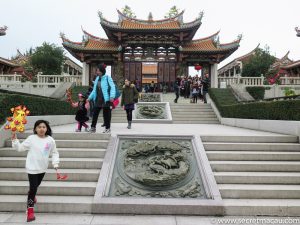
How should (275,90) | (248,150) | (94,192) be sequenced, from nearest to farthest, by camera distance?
(94,192)
(248,150)
(275,90)

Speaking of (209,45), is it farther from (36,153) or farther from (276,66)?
(36,153)

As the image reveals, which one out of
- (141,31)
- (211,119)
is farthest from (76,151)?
(141,31)

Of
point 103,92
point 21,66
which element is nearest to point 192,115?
point 103,92

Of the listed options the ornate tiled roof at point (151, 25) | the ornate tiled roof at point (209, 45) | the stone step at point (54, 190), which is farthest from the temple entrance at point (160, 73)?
the stone step at point (54, 190)

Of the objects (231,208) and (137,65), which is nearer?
(231,208)

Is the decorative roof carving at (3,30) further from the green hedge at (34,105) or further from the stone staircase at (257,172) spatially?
the stone staircase at (257,172)

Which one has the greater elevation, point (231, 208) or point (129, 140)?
point (129, 140)

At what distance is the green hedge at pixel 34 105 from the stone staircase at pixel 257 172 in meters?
4.69

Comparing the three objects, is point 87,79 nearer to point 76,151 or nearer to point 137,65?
point 137,65

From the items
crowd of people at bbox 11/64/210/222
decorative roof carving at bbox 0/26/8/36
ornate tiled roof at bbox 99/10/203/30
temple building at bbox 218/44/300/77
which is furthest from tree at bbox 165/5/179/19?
crowd of people at bbox 11/64/210/222

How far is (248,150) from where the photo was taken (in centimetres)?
604

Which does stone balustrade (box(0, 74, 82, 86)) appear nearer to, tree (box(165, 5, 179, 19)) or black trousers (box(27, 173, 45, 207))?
tree (box(165, 5, 179, 19))

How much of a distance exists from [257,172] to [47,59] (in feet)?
86.7

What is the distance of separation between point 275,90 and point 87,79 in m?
15.3
